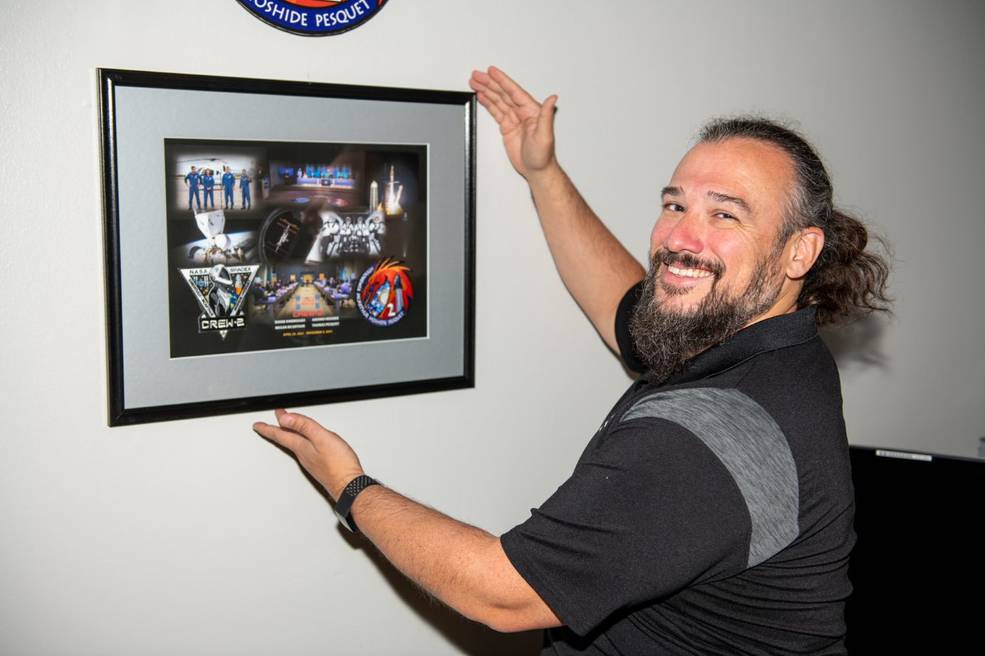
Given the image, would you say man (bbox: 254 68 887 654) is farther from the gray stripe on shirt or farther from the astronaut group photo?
the astronaut group photo

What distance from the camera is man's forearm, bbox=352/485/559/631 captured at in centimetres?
128

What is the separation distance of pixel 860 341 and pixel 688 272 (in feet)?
3.61

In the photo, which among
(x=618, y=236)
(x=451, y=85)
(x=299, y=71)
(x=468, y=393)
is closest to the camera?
(x=299, y=71)

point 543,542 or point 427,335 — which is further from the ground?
point 427,335

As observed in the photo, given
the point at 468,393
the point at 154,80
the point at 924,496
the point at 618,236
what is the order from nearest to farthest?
the point at 154,80 → the point at 468,393 → the point at 618,236 → the point at 924,496

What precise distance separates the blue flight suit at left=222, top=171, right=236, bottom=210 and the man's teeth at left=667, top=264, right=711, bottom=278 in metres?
0.75

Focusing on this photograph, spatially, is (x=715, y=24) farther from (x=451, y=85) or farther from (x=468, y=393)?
(x=468, y=393)

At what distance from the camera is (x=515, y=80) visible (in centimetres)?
173

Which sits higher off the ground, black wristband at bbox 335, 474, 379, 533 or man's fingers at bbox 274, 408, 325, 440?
man's fingers at bbox 274, 408, 325, 440

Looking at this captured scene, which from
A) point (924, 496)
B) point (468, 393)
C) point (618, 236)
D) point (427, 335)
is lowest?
point (924, 496)

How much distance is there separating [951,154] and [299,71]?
6.30 feet

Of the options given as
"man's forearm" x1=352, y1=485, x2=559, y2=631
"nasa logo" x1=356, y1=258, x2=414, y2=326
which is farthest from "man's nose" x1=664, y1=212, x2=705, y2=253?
"man's forearm" x1=352, y1=485, x2=559, y2=631

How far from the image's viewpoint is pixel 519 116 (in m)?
1.72

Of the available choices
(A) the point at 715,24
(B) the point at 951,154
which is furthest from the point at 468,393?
(B) the point at 951,154
